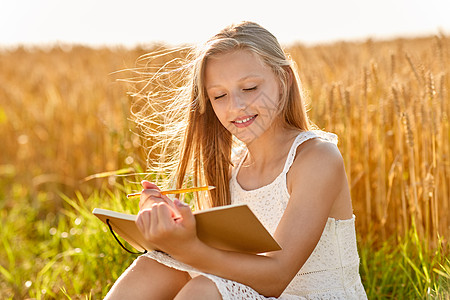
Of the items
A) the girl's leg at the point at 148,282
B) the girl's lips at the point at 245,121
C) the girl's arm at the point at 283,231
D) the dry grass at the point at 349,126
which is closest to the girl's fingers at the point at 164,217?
the girl's arm at the point at 283,231

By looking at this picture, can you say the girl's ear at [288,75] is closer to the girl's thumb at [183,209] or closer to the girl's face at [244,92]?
the girl's face at [244,92]

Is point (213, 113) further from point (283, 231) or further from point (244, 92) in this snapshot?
point (283, 231)

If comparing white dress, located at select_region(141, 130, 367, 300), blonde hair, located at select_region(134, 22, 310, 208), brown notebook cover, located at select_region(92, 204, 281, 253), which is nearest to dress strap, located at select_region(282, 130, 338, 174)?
white dress, located at select_region(141, 130, 367, 300)

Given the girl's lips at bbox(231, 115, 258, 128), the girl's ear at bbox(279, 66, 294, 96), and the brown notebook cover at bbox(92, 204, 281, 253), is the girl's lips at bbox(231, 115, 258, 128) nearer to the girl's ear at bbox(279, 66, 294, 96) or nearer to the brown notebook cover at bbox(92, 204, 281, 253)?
the girl's ear at bbox(279, 66, 294, 96)

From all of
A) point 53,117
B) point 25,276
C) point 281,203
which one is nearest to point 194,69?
point 281,203

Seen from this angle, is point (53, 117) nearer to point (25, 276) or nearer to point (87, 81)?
point (87, 81)

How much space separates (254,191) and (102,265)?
1034 millimetres

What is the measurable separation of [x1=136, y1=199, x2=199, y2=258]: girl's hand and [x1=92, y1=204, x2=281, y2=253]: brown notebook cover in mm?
22

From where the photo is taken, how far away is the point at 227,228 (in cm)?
145

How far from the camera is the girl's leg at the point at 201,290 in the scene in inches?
59.0

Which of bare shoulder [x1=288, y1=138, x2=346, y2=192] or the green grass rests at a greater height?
bare shoulder [x1=288, y1=138, x2=346, y2=192]

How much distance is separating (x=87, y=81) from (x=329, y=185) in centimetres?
428

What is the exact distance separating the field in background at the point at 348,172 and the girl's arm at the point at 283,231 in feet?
1.36

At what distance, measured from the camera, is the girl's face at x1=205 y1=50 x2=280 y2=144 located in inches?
70.1
